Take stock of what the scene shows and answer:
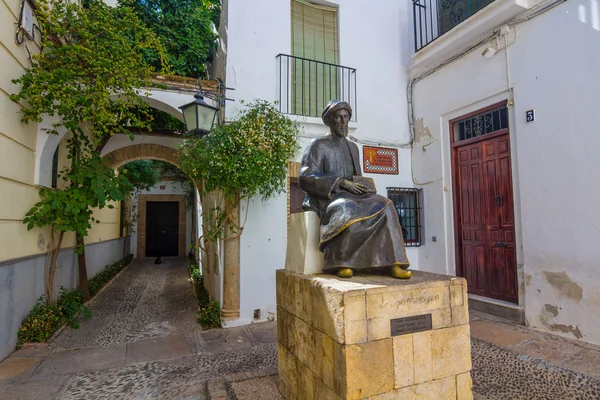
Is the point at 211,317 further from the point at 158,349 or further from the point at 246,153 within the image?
the point at 246,153

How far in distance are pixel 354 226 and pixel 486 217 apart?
332 centimetres

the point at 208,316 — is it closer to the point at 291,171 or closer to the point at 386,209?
the point at 291,171

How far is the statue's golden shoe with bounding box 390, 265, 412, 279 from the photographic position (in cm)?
219

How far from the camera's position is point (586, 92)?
140 inches

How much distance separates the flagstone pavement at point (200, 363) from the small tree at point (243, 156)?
1432 mm

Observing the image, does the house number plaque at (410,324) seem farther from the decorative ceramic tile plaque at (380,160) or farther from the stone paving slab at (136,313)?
the decorative ceramic tile plaque at (380,160)

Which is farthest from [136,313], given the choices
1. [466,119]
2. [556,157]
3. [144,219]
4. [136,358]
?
[144,219]

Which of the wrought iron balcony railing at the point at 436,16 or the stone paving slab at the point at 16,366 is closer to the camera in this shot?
the stone paving slab at the point at 16,366

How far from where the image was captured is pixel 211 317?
455 centimetres

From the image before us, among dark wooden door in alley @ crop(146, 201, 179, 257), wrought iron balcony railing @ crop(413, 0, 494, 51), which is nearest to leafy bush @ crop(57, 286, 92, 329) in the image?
wrought iron balcony railing @ crop(413, 0, 494, 51)

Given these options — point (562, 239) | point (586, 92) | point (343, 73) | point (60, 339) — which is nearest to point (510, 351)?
point (562, 239)

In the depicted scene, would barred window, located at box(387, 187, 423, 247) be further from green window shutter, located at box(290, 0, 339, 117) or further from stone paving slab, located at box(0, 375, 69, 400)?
stone paving slab, located at box(0, 375, 69, 400)

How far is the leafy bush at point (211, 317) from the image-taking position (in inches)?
177

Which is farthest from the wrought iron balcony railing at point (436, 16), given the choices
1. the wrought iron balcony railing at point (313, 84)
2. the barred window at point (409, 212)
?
the barred window at point (409, 212)
